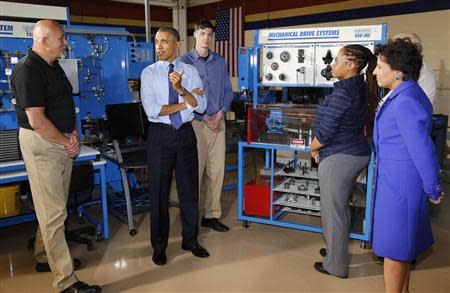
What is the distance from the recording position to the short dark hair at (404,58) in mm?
1907

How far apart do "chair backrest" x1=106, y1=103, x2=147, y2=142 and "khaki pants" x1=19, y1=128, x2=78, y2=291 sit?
52.8 inches

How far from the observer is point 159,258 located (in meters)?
2.92

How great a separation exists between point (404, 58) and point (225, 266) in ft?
6.13

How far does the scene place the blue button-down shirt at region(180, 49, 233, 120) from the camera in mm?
3393

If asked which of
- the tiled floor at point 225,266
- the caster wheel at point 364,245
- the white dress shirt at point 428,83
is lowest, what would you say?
the tiled floor at point 225,266

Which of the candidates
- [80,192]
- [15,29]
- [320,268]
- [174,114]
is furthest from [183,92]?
[15,29]

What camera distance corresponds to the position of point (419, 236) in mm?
1973

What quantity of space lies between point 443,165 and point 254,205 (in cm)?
367

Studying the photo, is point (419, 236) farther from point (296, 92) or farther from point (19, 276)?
point (296, 92)

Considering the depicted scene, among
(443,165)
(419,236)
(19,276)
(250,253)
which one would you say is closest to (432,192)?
(419,236)

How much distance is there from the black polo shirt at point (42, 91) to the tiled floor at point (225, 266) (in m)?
1.12

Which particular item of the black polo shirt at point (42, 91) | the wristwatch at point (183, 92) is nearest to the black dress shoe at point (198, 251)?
the wristwatch at point (183, 92)

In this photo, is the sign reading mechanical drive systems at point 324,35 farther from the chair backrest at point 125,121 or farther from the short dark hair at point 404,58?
the chair backrest at point 125,121

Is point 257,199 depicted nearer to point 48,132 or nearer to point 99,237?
point 99,237
